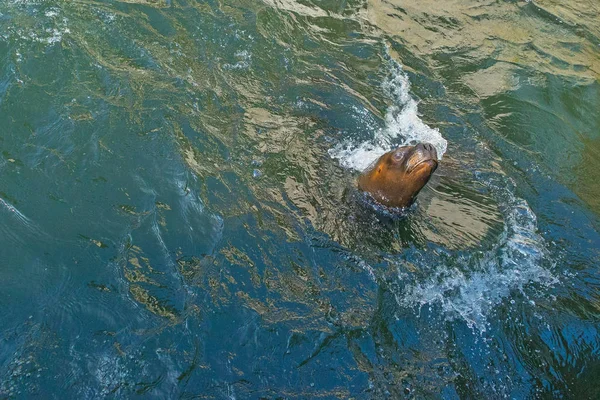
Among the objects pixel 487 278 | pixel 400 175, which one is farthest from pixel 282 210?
pixel 487 278

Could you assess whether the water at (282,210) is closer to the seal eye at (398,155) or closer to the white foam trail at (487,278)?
the white foam trail at (487,278)

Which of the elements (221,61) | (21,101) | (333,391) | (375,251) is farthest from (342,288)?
(21,101)

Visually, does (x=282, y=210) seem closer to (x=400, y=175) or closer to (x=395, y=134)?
(x=400, y=175)

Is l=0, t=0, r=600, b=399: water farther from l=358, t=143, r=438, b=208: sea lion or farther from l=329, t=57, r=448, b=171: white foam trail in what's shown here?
l=358, t=143, r=438, b=208: sea lion

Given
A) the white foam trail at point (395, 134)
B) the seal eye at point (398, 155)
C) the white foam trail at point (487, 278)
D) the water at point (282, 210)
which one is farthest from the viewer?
the white foam trail at point (395, 134)

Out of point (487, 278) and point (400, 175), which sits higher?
point (400, 175)

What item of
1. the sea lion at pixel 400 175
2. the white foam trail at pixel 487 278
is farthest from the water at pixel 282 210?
the sea lion at pixel 400 175
